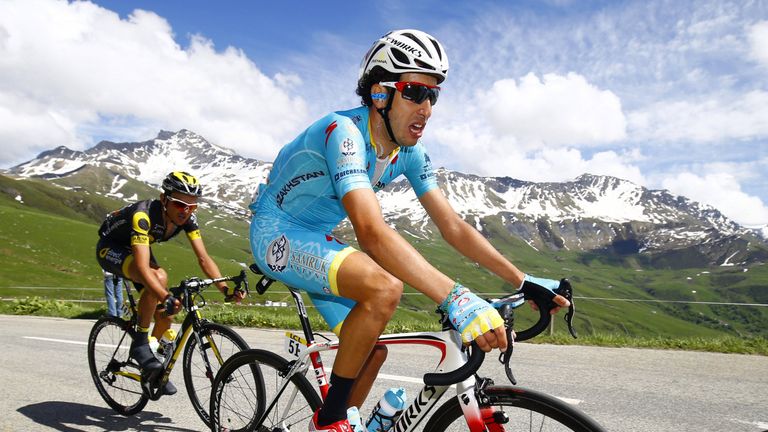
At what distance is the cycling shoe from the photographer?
534 cm

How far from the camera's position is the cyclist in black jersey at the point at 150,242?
5309 millimetres

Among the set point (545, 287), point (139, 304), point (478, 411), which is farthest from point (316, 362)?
point (139, 304)

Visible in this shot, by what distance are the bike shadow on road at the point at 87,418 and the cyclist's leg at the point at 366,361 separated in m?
2.65

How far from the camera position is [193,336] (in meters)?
5.16

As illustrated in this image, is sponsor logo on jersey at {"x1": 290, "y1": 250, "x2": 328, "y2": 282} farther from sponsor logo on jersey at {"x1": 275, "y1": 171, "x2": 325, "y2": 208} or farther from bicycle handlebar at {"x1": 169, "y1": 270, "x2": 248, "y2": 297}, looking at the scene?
bicycle handlebar at {"x1": 169, "y1": 270, "x2": 248, "y2": 297}

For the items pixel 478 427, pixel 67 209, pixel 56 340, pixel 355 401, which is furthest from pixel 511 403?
pixel 67 209

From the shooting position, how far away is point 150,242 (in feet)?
18.3

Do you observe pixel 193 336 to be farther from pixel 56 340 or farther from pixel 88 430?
pixel 56 340

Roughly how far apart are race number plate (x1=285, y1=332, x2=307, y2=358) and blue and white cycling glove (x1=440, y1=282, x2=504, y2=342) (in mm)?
1571

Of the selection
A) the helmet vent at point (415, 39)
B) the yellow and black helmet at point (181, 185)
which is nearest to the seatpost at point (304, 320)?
the helmet vent at point (415, 39)

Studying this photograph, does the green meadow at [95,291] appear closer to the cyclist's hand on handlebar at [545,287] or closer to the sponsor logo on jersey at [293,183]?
the cyclist's hand on handlebar at [545,287]

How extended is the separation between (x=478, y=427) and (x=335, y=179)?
147 centimetres

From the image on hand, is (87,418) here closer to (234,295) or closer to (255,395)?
(234,295)

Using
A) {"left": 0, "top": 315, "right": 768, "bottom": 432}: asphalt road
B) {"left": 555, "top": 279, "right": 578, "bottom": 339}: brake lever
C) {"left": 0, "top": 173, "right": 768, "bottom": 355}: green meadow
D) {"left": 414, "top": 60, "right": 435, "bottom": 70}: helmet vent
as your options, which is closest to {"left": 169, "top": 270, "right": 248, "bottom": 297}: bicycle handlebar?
{"left": 0, "top": 315, "right": 768, "bottom": 432}: asphalt road
